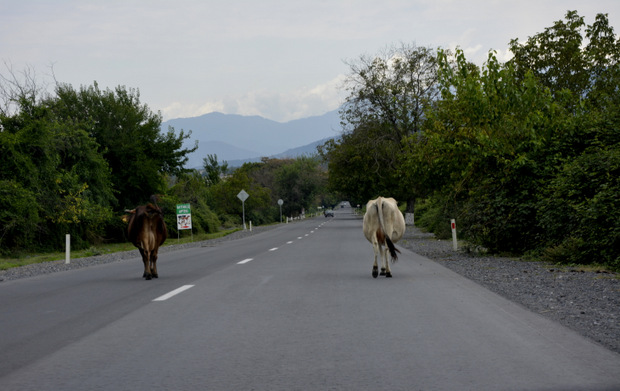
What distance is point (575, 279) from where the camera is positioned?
11.8 meters

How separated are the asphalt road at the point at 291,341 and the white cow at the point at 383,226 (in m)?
0.94

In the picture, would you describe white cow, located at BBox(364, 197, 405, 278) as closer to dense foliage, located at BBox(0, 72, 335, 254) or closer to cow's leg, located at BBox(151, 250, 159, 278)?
cow's leg, located at BBox(151, 250, 159, 278)

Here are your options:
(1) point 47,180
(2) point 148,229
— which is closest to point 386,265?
(2) point 148,229

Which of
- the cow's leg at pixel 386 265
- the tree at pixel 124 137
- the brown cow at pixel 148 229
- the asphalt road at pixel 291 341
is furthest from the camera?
the tree at pixel 124 137

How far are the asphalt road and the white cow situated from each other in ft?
3.08

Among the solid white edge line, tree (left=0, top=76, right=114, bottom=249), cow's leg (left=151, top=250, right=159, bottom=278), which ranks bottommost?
the solid white edge line

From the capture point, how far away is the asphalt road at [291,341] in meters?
4.93

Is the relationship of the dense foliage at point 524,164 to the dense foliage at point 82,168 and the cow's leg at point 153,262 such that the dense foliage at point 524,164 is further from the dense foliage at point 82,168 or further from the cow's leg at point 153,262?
the dense foliage at point 82,168

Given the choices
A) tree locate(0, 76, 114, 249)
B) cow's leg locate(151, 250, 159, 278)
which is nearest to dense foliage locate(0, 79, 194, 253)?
tree locate(0, 76, 114, 249)

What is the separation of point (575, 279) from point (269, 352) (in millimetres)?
7914

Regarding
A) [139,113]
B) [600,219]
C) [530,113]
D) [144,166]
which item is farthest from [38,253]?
[600,219]

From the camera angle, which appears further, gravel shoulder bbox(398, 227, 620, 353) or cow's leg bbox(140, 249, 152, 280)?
cow's leg bbox(140, 249, 152, 280)

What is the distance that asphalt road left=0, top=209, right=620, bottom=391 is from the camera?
4.93m

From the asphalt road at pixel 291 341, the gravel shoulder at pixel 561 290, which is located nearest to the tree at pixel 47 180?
the asphalt road at pixel 291 341
